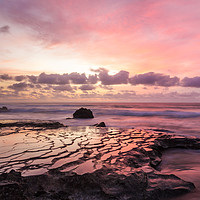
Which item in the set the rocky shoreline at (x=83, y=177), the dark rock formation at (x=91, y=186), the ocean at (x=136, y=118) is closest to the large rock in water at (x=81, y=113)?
the ocean at (x=136, y=118)

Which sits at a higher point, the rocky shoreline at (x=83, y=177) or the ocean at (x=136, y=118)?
the rocky shoreline at (x=83, y=177)

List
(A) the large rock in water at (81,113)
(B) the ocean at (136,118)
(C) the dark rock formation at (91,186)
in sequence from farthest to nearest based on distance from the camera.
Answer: (A) the large rock in water at (81,113) → (B) the ocean at (136,118) → (C) the dark rock formation at (91,186)

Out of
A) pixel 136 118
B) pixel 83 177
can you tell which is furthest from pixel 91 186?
pixel 136 118

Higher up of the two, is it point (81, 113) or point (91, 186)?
point (91, 186)

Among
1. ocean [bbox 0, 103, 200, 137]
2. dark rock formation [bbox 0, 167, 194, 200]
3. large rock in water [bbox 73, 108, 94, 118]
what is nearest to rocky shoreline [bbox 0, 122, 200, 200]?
dark rock formation [bbox 0, 167, 194, 200]

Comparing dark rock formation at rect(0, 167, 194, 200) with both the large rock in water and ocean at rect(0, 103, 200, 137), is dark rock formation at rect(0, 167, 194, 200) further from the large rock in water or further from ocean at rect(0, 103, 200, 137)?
the large rock in water

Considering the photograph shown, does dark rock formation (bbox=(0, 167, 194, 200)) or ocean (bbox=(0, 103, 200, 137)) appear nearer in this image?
dark rock formation (bbox=(0, 167, 194, 200))

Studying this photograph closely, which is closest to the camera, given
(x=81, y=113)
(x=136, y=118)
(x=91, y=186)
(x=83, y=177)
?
(x=91, y=186)

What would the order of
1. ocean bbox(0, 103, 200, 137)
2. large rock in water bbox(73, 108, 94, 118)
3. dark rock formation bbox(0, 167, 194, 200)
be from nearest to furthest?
1. dark rock formation bbox(0, 167, 194, 200)
2. ocean bbox(0, 103, 200, 137)
3. large rock in water bbox(73, 108, 94, 118)

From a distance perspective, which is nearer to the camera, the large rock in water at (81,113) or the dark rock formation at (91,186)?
the dark rock formation at (91,186)

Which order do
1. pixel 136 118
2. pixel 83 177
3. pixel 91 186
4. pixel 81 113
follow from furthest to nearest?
pixel 136 118 → pixel 81 113 → pixel 83 177 → pixel 91 186

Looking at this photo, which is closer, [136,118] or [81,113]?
[81,113]

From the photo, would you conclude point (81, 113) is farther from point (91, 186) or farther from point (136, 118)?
point (91, 186)

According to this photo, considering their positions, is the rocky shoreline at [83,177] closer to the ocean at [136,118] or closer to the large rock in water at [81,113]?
the ocean at [136,118]
